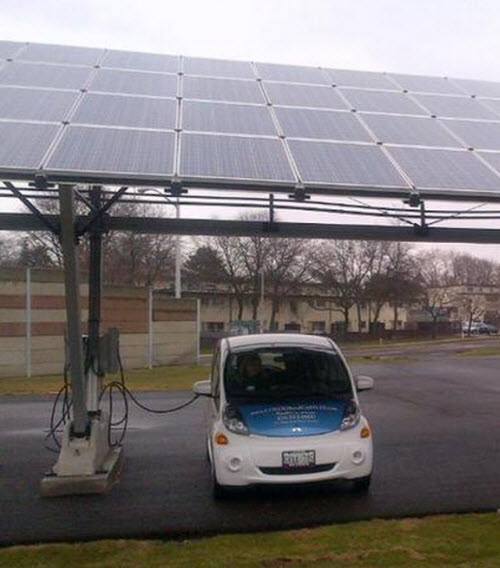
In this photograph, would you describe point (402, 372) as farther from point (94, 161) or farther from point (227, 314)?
point (227, 314)

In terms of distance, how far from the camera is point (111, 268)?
5284cm

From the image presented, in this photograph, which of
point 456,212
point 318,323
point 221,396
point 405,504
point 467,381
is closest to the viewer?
point 405,504

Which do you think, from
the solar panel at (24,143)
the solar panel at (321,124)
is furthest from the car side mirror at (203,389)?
the solar panel at (24,143)

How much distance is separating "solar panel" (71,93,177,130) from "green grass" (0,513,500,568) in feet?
15.2

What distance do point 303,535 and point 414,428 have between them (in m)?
6.95

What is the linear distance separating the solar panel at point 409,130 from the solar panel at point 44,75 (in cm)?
404

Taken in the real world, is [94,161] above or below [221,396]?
above

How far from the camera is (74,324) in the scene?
27.3ft

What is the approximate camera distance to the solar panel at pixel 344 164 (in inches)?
279

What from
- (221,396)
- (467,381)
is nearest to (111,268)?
(467,381)

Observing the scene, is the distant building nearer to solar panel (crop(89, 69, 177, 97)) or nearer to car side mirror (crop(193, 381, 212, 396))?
solar panel (crop(89, 69, 177, 97))

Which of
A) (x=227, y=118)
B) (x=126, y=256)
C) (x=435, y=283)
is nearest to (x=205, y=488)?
(x=227, y=118)

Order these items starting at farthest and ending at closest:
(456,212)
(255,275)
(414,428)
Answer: (255,275)
(414,428)
(456,212)

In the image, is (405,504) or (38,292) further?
(38,292)
